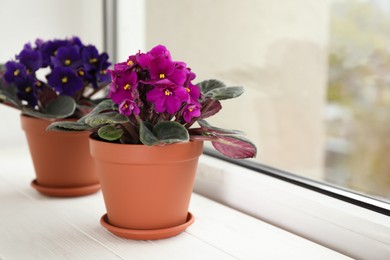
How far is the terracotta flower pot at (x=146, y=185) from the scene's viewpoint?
2.98ft

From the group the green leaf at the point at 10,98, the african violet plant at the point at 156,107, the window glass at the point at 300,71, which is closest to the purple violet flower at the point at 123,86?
the african violet plant at the point at 156,107

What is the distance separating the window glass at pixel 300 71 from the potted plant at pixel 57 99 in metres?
0.64

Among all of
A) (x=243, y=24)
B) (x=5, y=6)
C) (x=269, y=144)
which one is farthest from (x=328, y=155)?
(x=5, y=6)

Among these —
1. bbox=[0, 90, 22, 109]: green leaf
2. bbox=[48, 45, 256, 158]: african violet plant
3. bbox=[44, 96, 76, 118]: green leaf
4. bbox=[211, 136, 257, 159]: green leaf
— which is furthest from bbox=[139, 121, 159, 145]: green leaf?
bbox=[0, 90, 22, 109]: green leaf

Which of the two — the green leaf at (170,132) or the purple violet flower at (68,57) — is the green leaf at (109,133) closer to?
the green leaf at (170,132)

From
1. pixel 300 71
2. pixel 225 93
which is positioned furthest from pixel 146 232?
pixel 300 71

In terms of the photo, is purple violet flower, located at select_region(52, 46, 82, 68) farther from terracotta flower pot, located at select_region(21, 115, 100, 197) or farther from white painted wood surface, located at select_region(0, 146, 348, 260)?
white painted wood surface, located at select_region(0, 146, 348, 260)

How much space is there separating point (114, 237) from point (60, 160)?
11.7 inches

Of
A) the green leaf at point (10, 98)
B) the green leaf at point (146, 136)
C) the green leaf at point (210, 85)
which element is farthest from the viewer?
the green leaf at point (10, 98)

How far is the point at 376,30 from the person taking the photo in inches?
223

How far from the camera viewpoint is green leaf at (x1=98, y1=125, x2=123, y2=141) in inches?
35.3

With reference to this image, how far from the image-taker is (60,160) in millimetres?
1188

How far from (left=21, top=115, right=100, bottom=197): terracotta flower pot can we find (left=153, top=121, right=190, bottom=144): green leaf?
13.8 inches

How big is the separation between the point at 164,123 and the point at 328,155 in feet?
16.2
